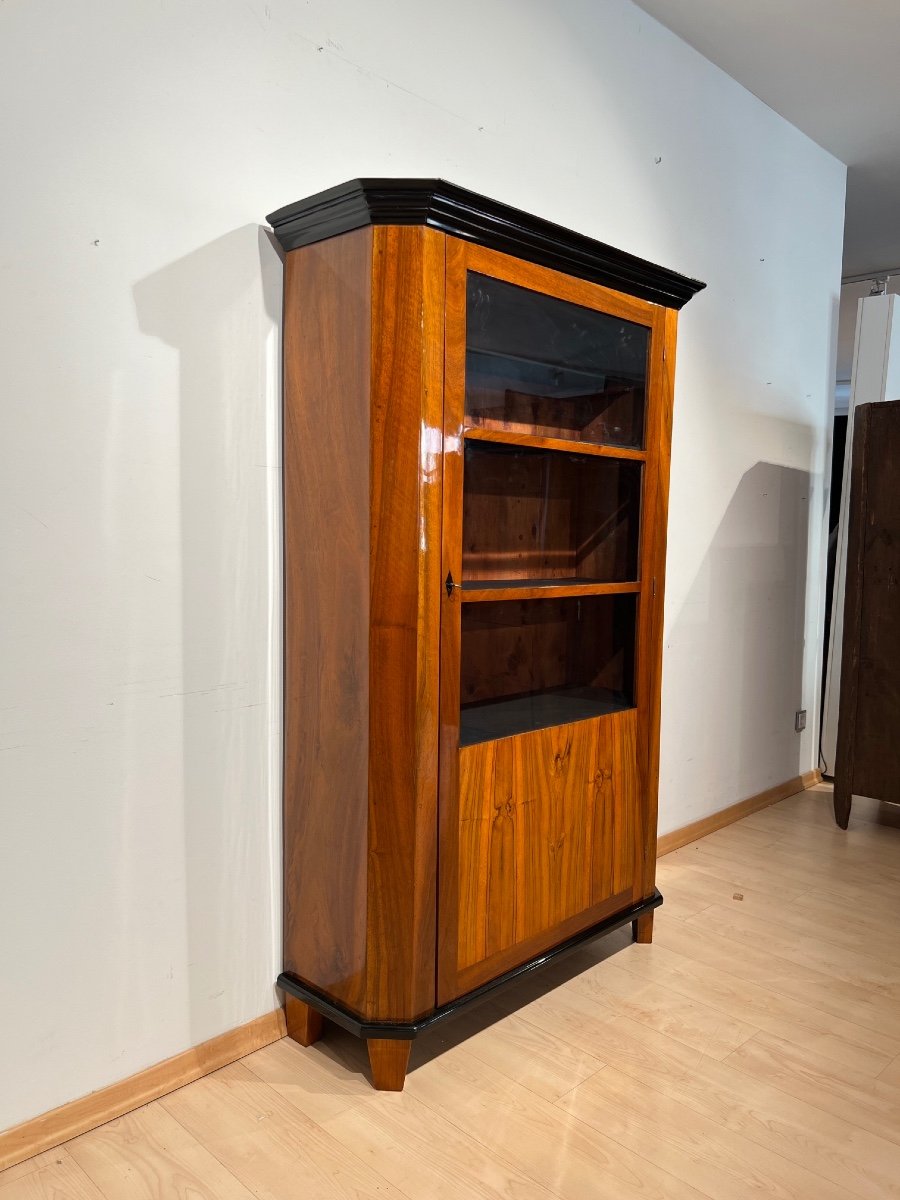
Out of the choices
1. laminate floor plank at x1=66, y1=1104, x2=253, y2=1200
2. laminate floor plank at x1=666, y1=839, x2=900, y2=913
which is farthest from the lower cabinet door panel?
laminate floor plank at x1=666, y1=839, x2=900, y2=913

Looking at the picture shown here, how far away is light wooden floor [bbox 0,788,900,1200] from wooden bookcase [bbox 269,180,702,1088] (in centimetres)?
14

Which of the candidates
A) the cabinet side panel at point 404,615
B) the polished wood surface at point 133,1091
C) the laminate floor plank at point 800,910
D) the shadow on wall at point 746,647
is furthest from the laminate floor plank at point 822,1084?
the shadow on wall at point 746,647

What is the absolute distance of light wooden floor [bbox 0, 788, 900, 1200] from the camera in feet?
4.78

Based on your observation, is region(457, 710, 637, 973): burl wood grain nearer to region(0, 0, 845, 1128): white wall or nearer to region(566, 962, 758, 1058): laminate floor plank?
region(566, 962, 758, 1058): laminate floor plank

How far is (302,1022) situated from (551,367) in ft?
4.77

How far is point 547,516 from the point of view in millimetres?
1948

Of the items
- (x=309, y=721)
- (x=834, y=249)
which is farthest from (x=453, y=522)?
(x=834, y=249)

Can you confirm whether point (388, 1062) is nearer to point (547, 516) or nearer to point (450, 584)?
point (450, 584)

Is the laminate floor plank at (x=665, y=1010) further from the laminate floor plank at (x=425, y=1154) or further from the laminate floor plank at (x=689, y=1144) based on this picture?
the laminate floor plank at (x=425, y=1154)

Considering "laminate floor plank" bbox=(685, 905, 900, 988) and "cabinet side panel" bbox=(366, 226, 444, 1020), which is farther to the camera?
"laminate floor plank" bbox=(685, 905, 900, 988)

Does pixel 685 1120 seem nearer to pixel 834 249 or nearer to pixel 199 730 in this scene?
pixel 199 730

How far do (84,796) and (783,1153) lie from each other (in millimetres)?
1350

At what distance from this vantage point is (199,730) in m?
1.71

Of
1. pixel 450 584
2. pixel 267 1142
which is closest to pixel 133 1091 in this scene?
pixel 267 1142
